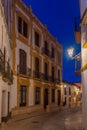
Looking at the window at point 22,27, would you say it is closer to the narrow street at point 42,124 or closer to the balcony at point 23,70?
the balcony at point 23,70

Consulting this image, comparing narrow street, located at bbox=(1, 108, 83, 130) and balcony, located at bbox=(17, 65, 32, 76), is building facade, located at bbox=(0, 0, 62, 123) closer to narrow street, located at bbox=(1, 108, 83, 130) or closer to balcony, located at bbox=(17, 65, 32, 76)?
balcony, located at bbox=(17, 65, 32, 76)

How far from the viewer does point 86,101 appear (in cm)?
1347

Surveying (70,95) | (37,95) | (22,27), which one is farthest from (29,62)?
(70,95)

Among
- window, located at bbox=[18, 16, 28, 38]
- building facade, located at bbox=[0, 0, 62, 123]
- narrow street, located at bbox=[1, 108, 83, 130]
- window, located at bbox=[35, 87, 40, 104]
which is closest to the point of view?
narrow street, located at bbox=[1, 108, 83, 130]

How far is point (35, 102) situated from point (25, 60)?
18.4 ft

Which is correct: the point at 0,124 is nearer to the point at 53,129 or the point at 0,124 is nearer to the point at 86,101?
the point at 53,129

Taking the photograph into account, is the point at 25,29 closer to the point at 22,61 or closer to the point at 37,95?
the point at 22,61

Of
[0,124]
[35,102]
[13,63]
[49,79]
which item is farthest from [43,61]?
[0,124]

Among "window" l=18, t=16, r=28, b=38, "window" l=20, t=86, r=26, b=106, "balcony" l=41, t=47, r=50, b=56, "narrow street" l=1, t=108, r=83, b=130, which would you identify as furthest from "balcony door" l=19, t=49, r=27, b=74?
"balcony" l=41, t=47, r=50, b=56

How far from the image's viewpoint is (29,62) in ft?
95.8

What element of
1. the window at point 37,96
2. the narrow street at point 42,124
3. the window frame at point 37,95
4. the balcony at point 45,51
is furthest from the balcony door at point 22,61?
the balcony at point 45,51

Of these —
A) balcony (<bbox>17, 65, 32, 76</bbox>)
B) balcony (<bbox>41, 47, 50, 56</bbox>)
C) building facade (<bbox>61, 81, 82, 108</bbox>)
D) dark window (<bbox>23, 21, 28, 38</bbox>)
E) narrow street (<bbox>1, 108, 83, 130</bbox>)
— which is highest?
dark window (<bbox>23, 21, 28, 38</bbox>)

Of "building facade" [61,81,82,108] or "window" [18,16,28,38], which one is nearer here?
"window" [18,16,28,38]

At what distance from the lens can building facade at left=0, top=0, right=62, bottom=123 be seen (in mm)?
25438
